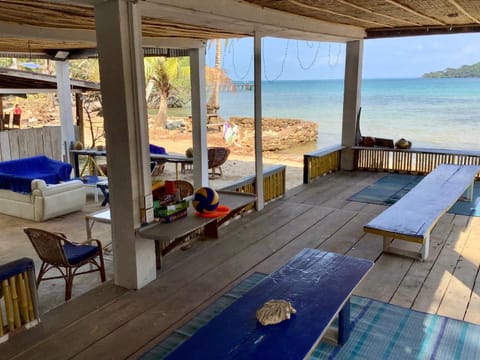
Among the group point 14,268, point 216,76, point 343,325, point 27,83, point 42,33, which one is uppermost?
point 216,76

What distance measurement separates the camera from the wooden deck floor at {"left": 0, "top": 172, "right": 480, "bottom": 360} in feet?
10.1

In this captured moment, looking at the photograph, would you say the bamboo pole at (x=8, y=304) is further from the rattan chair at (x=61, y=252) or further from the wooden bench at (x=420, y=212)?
the wooden bench at (x=420, y=212)

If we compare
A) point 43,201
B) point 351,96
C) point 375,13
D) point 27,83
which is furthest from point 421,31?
point 27,83

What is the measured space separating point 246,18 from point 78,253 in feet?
10.0

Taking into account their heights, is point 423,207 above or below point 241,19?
below

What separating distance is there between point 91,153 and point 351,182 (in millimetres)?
5252

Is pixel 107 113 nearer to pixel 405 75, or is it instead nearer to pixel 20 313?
pixel 20 313

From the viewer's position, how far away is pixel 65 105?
9.66 m

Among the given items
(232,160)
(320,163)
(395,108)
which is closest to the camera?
(320,163)

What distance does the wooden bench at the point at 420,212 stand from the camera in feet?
13.6

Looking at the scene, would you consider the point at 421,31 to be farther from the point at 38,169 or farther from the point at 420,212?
the point at 38,169

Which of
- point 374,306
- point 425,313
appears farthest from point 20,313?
point 425,313

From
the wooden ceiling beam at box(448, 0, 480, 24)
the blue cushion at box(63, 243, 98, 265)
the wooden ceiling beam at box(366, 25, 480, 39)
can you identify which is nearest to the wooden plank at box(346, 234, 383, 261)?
the blue cushion at box(63, 243, 98, 265)

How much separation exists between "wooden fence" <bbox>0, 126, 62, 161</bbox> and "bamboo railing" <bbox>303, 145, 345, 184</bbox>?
656 centimetres
